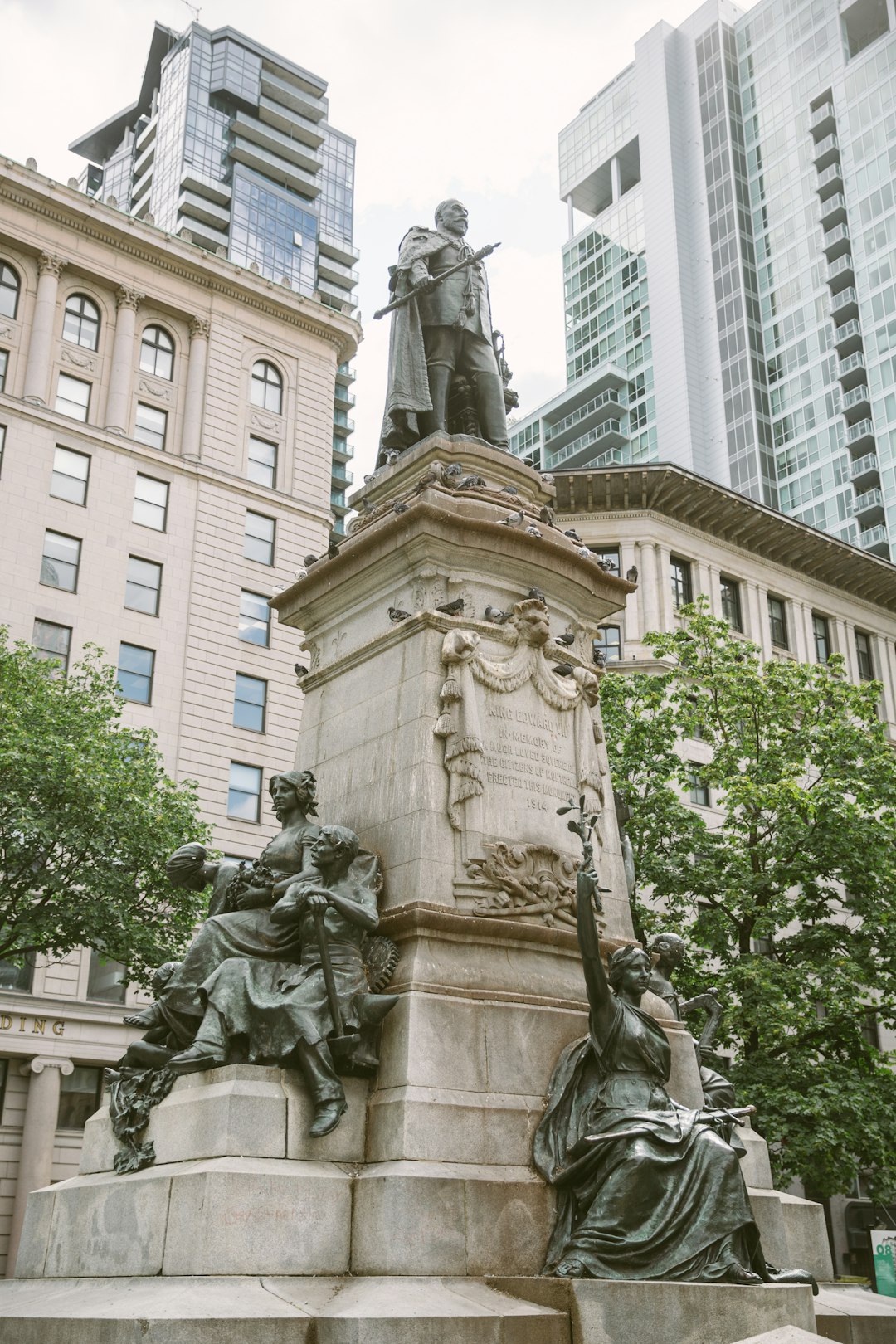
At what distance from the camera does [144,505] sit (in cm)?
4412

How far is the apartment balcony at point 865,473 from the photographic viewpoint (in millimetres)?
87050

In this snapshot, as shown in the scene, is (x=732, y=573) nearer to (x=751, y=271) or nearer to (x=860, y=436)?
(x=860, y=436)

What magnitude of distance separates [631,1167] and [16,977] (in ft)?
99.3

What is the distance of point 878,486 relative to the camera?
8712 cm

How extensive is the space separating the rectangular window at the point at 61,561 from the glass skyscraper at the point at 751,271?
5738cm

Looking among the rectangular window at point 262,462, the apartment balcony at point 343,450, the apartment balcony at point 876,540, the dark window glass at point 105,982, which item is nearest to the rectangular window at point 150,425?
the rectangular window at point 262,462

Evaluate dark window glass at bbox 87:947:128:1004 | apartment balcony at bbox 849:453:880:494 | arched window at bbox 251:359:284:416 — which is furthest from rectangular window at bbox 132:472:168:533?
apartment balcony at bbox 849:453:880:494

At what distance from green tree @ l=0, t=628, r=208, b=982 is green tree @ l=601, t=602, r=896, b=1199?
375 inches

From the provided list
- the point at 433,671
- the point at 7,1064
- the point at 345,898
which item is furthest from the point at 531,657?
the point at 7,1064

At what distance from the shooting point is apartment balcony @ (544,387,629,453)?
107 meters

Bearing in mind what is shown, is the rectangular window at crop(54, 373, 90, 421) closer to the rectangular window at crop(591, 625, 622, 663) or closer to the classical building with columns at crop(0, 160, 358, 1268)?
the classical building with columns at crop(0, 160, 358, 1268)

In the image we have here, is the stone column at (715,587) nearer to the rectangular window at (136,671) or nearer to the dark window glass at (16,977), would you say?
the rectangular window at (136,671)

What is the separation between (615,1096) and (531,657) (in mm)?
3945

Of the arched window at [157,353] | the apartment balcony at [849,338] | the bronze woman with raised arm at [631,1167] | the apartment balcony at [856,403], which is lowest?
the bronze woman with raised arm at [631,1167]
